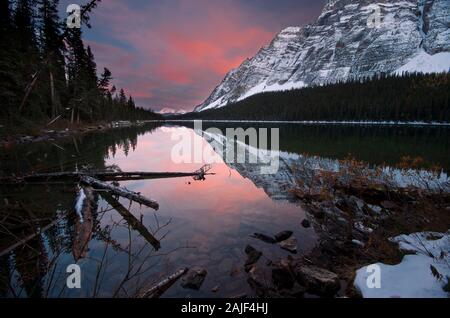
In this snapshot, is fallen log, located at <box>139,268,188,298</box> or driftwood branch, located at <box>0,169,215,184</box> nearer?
fallen log, located at <box>139,268,188,298</box>

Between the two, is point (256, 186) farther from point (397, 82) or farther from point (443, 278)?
point (397, 82)

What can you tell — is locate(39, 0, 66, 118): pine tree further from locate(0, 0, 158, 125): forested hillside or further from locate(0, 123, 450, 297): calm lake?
locate(0, 123, 450, 297): calm lake

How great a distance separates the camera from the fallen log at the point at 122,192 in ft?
32.0

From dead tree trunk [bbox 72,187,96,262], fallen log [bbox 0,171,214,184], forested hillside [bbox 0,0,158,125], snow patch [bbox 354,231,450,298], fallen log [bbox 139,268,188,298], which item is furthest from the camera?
forested hillside [bbox 0,0,158,125]

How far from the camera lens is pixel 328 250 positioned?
717cm

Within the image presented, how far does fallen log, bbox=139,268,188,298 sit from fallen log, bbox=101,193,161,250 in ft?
5.25

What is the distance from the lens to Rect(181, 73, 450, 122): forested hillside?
308 feet

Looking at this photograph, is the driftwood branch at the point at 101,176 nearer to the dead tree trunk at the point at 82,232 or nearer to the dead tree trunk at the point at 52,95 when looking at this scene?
the dead tree trunk at the point at 82,232

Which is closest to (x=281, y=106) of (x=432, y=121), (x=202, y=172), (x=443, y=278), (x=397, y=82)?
(x=397, y=82)

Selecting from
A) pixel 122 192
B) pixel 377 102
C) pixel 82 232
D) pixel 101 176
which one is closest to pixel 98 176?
pixel 101 176

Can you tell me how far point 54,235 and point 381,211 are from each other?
11.2 metres

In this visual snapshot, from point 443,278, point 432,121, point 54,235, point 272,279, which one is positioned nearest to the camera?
point 443,278

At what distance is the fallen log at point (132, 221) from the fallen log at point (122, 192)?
44 centimetres

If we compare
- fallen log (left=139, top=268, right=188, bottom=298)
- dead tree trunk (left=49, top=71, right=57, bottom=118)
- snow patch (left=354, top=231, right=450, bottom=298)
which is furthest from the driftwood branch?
dead tree trunk (left=49, top=71, right=57, bottom=118)
